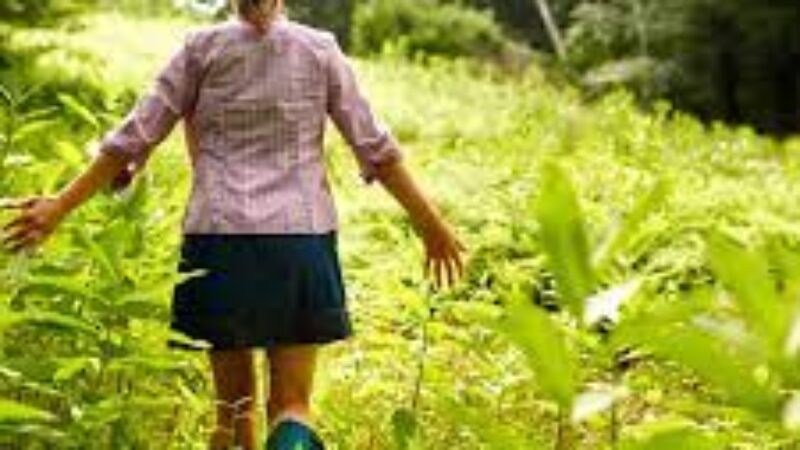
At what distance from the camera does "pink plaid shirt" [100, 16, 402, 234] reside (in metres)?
4.18

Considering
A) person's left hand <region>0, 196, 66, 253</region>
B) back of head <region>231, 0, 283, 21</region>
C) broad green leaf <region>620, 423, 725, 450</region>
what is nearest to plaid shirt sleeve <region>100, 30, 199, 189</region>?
back of head <region>231, 0, 283, 21</region>

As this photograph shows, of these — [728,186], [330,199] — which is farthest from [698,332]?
[728,186]

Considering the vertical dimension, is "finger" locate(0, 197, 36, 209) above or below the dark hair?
below

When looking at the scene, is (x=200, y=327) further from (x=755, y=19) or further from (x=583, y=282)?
(x=755, y=19)

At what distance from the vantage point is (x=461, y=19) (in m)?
35.8

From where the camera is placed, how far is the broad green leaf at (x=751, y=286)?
48.6 inches

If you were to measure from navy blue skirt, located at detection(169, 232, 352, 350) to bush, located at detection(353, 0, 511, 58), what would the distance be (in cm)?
3031

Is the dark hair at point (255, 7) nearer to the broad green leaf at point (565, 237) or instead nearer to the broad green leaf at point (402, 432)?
the broad green leaf at point (402, 432)

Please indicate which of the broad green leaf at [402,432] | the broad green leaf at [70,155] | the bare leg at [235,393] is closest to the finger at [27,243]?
the bare leg at [235,393]

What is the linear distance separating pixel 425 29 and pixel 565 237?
34157mm

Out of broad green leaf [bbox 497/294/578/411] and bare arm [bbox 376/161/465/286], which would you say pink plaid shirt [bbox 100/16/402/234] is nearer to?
bare arm [bbox 376/161/465/286]

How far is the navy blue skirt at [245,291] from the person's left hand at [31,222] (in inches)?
17.1

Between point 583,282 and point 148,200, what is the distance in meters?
3.29

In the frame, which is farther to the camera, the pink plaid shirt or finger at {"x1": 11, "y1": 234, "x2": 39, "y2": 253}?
the pink plaid shirt
